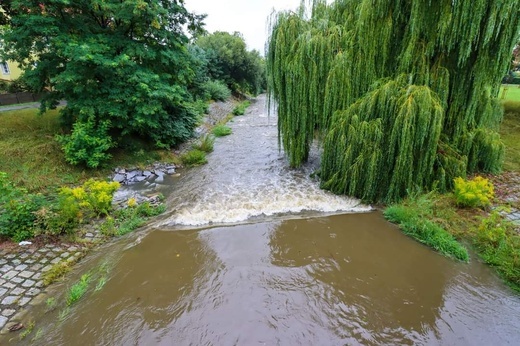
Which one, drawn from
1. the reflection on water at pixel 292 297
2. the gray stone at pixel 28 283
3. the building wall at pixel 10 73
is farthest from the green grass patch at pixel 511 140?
the building wall at pixel 10 73

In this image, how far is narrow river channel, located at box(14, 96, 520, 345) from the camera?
326 centimetres

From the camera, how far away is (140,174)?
27.3 ft

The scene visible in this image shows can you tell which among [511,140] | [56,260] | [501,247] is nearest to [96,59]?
[56,260]

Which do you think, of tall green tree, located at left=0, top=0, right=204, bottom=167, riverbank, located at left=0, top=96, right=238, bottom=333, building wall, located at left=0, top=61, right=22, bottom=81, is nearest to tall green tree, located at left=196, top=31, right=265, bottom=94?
building wall, located at left=0, top=61, right=22, bottom=81

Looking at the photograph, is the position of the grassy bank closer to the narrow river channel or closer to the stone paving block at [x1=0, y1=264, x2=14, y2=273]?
the stone paving block at [x1=0, y1=264, x2=14, y2=273]

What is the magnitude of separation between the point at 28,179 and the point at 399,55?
980cm

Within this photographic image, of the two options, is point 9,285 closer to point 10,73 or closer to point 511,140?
point 511,140

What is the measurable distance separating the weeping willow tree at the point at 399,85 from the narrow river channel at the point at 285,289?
1371 mm

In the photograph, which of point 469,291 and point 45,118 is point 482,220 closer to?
point 469,291

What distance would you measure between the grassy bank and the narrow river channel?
3.36m

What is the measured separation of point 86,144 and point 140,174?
66.8 inches

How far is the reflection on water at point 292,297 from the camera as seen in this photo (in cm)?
324

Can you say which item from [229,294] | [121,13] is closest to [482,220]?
[229,294]

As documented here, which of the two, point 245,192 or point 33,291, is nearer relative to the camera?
point 33,291
